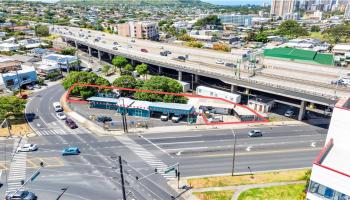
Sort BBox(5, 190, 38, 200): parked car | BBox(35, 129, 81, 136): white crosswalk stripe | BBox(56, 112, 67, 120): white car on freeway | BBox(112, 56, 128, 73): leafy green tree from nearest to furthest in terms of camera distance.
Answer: BBox(5, 190, 38, 200): parked car → BBox(35, 129, 81, 136): white crosswalk stripe → BBox(56, 112, 67, 120): white car on freeway → BBox(112, 56, 128, 73): leafy green tree

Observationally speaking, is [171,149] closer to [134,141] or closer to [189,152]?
[189,152]

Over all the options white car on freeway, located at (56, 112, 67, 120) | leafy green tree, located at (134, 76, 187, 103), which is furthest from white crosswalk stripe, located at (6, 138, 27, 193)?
leafy green tree, located at (134, 76, 187, 103)

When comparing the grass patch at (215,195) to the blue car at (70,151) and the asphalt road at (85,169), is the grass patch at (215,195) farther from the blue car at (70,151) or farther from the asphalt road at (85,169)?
the blue car at (70,151)

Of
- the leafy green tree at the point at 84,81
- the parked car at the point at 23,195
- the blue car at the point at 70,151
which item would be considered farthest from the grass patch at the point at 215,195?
the leafy green tree at the point at 84,81

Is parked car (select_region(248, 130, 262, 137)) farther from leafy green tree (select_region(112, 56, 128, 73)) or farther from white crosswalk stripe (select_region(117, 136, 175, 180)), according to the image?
leafy green tree (select_region(112, 56, 128, 73))

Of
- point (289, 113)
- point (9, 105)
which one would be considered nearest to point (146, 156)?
point (9, 105)

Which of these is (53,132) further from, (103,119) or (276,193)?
(276,193)

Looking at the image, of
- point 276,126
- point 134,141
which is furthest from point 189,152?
point 276,126
